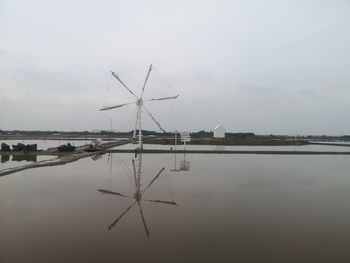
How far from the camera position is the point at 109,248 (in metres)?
8.45

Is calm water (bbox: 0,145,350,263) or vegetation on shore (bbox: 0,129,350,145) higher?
vegetation on shore (bbox: 0,129,350,145)

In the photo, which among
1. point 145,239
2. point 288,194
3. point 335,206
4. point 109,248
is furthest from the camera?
point 288,194

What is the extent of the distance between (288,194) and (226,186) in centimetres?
303

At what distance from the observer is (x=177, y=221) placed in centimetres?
1100

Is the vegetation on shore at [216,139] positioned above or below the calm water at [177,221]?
above

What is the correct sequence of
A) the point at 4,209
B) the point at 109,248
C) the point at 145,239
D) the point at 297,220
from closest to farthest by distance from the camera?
the point at 109,248 < the point at 145,239 < the point at 297,220 < the point at 4,209

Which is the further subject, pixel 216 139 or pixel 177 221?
pixel 216 139

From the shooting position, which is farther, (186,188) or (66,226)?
(186,188)

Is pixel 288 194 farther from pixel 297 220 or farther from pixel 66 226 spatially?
pixel 66 226

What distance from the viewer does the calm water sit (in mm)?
8180

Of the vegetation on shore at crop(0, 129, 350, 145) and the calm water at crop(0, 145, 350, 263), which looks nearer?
the calm water at crop(0, 145, 350, 263)

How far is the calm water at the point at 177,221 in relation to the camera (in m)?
8.18

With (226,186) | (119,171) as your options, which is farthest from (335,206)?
(119,171)

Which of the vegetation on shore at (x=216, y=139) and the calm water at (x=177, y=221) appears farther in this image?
the vegetation on shore at (x=216, y=139)
